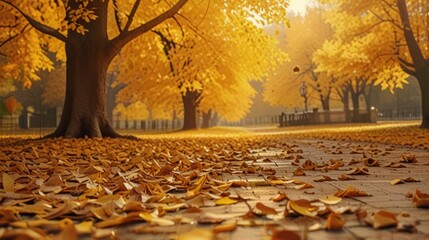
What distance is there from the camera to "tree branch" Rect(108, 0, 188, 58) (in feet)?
40.7

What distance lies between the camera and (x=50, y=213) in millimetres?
2789

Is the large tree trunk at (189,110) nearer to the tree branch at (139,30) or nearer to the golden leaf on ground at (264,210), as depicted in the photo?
the tree branch at (139,30)

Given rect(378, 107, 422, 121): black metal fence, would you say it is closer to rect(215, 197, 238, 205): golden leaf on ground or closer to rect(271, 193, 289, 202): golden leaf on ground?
rect(271, 193, 289, 202): golden leaf on ground

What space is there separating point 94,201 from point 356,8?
20.4 meters

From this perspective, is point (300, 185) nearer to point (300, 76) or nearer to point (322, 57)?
point (322, 57)

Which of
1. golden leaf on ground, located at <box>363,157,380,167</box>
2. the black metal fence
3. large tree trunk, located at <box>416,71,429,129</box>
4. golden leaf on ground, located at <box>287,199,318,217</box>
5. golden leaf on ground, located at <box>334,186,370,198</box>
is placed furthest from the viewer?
the black metal fence

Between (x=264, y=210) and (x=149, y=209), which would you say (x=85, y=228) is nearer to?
(x=149, y=209)

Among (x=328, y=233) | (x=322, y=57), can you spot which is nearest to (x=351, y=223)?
(x=328, y=233)

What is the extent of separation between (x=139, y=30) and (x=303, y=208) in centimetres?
1065

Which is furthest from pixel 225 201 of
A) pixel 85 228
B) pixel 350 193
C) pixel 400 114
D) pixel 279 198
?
pixel 400 114

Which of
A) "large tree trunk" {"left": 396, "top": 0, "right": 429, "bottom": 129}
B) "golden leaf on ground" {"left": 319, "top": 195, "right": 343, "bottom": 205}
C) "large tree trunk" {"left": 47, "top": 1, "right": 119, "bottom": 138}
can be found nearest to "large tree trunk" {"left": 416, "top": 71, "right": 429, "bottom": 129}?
"large tree trunk" {"left": 396, "top": 0, "right": 429, "bottom": 129}

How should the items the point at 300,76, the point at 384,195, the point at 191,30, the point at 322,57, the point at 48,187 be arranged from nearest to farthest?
the point at 384,195
the point at 48,187
the point at 191,30
the point at 322,57
the point at 300,76

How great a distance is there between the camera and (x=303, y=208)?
2842mm

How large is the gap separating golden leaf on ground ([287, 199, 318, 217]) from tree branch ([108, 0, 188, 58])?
397 inches
